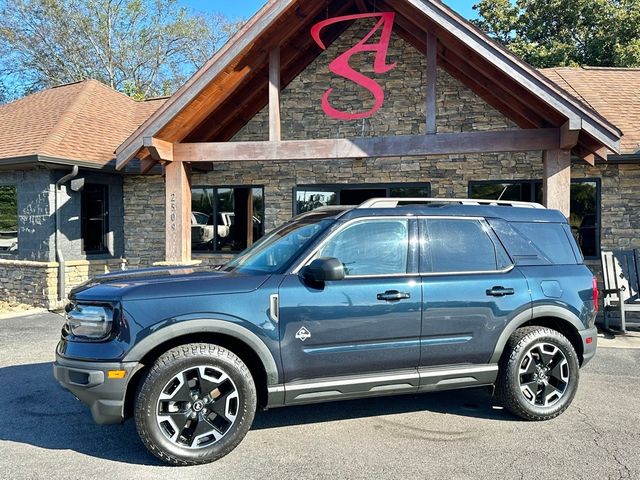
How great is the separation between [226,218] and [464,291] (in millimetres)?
8081

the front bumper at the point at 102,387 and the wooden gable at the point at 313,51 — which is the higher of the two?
the wooden gable at the point at 313,51

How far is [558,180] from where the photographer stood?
7.88m

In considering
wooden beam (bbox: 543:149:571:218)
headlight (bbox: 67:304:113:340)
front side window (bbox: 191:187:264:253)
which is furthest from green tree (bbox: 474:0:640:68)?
headlight (bbox: 67:304:113:340)

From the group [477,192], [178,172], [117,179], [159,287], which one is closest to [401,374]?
[159,287]

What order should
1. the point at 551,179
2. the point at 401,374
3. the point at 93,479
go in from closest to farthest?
the point at 93,479 → the point at 401,374 → the point at 551,179

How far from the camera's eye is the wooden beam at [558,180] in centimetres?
786

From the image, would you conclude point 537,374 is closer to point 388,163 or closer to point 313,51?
point 388,163

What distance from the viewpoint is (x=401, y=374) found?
13.6 ft

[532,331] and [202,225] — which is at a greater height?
[202,225]

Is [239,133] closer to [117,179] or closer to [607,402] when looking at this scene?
[117,179]

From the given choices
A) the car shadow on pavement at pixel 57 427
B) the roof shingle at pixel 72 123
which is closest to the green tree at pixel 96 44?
the roof shingle at pixel 72 123

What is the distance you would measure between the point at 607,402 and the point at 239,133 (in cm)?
900

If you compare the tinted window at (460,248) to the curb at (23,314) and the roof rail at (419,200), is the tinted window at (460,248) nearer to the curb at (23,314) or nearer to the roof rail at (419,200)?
the roof rail at (419,200)

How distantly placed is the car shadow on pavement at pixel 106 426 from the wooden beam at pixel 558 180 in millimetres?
3801
